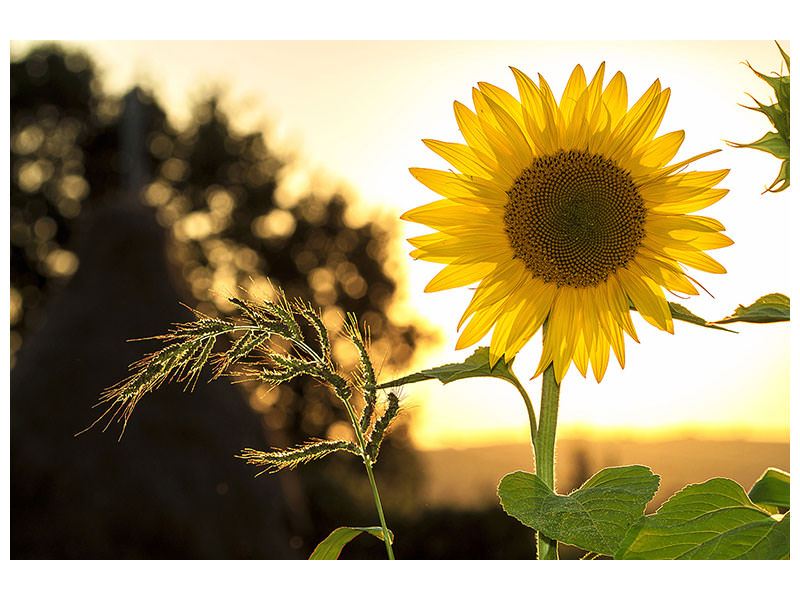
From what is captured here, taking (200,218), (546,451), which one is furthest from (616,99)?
(200,218)

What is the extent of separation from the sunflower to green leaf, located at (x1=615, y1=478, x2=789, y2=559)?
15cm

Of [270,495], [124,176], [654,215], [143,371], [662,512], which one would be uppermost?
[124,176]

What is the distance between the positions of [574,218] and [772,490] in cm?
31

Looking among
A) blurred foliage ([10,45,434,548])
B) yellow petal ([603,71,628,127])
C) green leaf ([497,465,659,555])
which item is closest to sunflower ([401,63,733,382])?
yellow petal ([603,71,628,127])

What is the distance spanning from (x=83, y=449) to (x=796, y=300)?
8.05 ft

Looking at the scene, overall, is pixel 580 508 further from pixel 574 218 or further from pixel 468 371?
pixel 574 218

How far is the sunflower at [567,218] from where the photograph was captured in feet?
2.30

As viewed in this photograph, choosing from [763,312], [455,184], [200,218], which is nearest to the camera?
[763,312]

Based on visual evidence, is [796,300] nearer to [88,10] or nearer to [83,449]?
[88,10]

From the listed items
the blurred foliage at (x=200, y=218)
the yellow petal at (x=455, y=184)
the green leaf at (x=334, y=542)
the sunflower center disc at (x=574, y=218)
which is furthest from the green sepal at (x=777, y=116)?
the blurred foliage at (x=200, y=218)

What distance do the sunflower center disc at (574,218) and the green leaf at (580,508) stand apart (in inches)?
7.9

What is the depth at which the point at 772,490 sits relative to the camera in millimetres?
723
